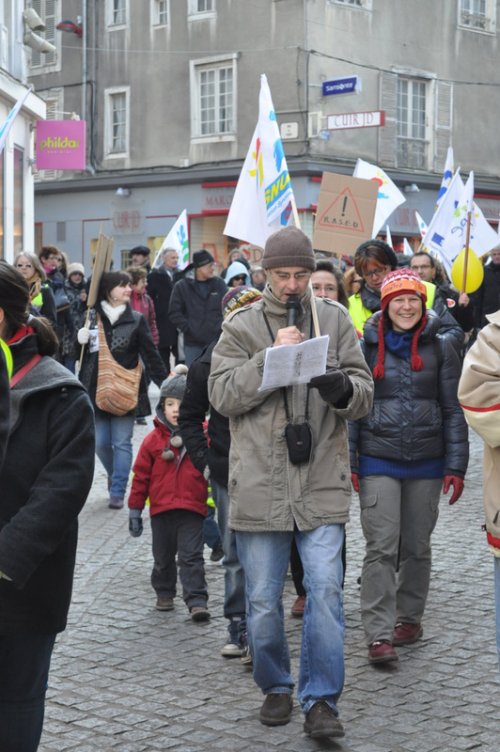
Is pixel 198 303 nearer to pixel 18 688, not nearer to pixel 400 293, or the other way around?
pixel 400 293

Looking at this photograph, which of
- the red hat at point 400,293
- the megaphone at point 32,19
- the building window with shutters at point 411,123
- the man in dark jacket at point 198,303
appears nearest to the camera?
the red hat at point 400,293

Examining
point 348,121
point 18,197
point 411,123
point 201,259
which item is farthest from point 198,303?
point 411,123

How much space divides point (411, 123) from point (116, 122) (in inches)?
301

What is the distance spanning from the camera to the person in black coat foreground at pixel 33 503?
397 centimetres

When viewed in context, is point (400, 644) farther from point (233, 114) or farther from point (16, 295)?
point (233, 114)

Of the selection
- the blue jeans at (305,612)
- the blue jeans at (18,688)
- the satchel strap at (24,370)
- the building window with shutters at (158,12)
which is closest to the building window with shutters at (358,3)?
the building window with shutters at (158,12)

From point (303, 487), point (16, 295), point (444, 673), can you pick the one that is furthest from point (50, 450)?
point (444, 673)

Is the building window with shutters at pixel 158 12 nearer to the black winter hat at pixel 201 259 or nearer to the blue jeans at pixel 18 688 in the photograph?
the black winter hat at pixel 201 259

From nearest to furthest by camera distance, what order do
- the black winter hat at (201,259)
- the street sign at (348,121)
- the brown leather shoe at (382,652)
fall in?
the brown leather shoe at (382,652)
the black winter hat at (201,259)
the street sign at (348,121)

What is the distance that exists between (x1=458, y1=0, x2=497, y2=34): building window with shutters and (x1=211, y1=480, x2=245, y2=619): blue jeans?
31.3 meters

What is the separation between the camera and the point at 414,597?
21.7 ft

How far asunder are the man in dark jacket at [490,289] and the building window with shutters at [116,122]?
63.5 feet

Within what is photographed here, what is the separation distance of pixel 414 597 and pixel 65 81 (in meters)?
31.8

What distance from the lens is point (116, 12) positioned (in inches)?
1395
